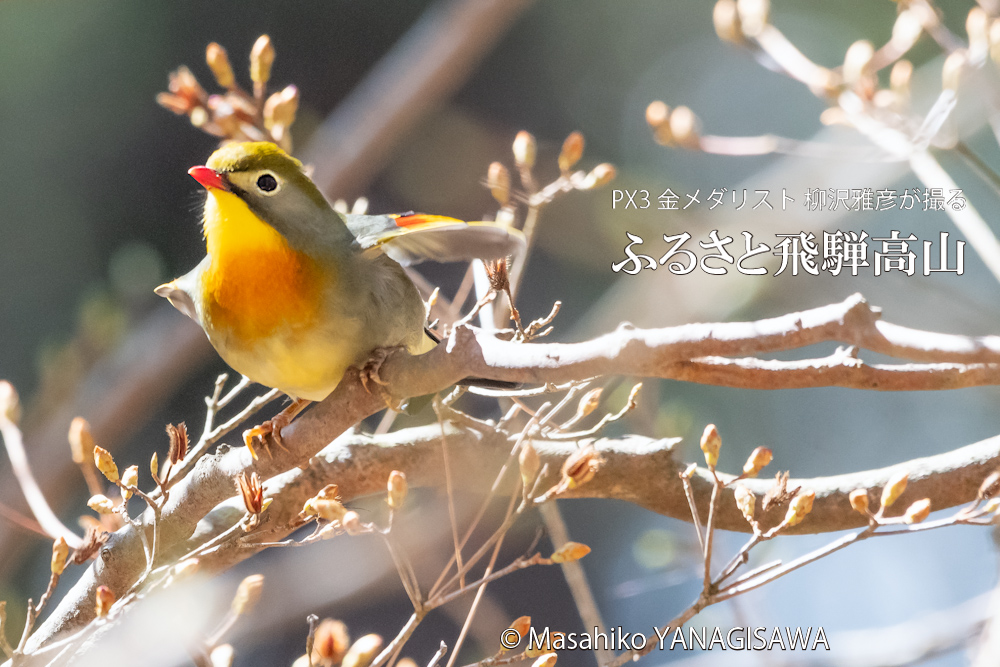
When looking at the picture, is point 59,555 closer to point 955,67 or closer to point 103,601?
point 103,601

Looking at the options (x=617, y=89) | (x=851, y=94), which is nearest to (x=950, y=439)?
(x=851, y=94)

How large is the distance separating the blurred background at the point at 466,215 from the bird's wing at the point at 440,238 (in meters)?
0.26

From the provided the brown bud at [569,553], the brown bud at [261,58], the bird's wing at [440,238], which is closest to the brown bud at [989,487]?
the brown bud at [569,553]

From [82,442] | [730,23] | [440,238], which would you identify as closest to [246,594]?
[82,442]

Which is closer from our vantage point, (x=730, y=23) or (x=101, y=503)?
(x=101, y=503)

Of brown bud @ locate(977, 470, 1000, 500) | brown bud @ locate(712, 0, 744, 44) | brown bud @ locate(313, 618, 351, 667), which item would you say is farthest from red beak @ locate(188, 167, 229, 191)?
brown bud @ locate(977, 470, 1000, 500)

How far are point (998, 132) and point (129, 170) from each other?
1172 millimetres

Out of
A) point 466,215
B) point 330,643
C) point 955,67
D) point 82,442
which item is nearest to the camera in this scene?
point 330,643

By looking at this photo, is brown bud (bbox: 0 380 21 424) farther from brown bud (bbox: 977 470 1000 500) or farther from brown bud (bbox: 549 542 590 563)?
brown bud (bbox: 977 470 1000 500)

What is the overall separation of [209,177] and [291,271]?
0.34 feet

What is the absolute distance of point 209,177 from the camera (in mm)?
632

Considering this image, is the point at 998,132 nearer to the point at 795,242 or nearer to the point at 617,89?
the point at 795,242

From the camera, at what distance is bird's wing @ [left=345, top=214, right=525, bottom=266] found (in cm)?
63

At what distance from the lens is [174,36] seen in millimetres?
1195
